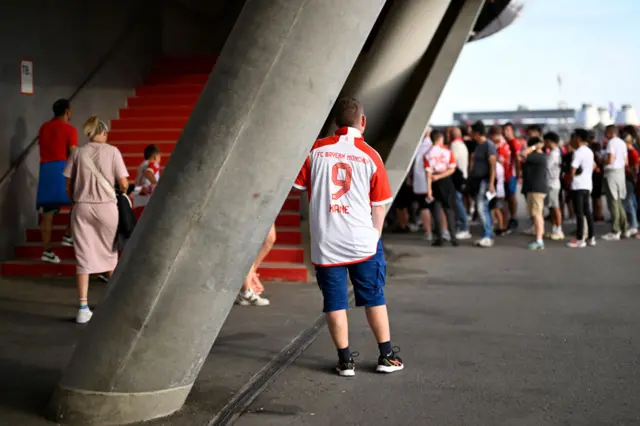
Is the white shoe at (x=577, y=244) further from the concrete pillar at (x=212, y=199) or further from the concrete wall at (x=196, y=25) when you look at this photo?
the concrete pillar at (x=212, y=199)

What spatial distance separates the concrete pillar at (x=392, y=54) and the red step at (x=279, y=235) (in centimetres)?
147

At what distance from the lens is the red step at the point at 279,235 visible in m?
10.8

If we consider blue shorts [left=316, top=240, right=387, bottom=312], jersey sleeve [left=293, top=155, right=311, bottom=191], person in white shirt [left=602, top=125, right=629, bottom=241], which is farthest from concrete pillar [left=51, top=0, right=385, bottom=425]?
person in white shirt [left=602, top=125, right=629, bottom=241]

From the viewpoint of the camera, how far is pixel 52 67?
41.4 ft

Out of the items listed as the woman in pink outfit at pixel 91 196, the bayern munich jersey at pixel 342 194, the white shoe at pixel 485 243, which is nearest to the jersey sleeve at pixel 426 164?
the white shoe at pixel 485 243

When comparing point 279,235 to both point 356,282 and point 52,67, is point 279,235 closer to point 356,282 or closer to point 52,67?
point 52,67

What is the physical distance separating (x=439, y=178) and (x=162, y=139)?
4.60m

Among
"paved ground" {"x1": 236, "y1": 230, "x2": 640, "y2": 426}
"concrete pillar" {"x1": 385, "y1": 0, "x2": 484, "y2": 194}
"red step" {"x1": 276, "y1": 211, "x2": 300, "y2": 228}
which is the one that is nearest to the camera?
"paved ground" {"x1": 236, "y1": 230, "x2": 640, "y2": 426}

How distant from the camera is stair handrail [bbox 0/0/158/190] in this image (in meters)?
11.4

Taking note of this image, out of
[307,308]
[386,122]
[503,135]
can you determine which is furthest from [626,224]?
[307,308]

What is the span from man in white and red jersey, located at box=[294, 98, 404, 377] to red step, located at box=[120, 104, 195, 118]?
9.55 m

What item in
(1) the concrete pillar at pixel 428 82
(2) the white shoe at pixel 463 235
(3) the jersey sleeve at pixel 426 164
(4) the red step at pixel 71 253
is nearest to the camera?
(4) the red step at pixel 71 253

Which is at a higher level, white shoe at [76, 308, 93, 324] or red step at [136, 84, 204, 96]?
red step at [136, 84, 204, 96]

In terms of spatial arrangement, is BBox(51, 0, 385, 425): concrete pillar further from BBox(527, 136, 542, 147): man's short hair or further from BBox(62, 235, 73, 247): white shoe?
BBox(527, 136, 542, 147): man's short hair
